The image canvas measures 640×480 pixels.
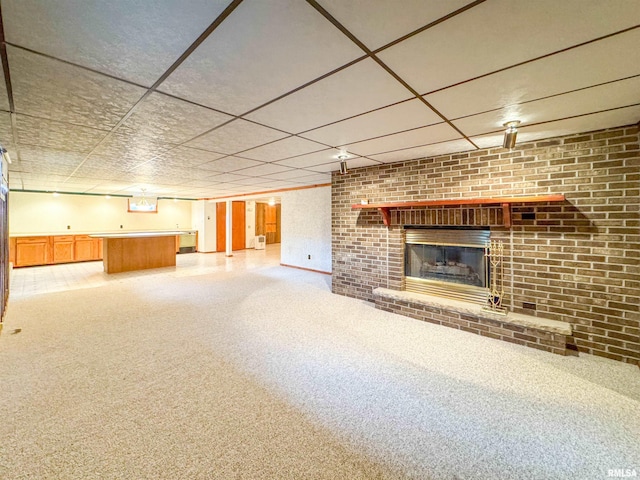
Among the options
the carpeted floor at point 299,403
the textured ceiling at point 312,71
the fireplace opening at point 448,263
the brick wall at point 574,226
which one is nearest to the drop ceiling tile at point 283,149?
the textured ceiling at point 312,71

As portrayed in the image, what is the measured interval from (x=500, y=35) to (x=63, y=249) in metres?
11.1

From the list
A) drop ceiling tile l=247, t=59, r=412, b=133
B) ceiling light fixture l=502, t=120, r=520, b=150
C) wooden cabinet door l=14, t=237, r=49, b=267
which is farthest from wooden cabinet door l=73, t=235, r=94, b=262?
ceiling light fixture l=502, t=120, r=520, b=150

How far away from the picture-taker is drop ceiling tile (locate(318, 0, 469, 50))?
1112 mm

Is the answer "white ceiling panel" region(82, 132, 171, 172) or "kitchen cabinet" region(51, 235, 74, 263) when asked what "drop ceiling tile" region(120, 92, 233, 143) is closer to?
"white ceiling panel" region(82, 132, 171, 172)

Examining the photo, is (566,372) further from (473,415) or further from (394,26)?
(394,26)

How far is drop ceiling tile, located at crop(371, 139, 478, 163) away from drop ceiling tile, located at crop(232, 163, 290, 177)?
5.22 feet

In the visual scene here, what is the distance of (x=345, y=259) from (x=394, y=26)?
3.86 m

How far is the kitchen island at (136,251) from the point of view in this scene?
Answer: 705cm

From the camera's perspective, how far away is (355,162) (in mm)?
4215

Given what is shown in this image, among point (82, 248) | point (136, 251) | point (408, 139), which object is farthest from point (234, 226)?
point (408, 139)

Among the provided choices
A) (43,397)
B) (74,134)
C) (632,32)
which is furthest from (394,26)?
(43,397)

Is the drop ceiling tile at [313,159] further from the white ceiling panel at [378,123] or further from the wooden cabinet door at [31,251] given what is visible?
the wooden cabinet door at [31,251]

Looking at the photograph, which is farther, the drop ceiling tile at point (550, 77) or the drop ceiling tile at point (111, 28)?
the drop ceiling tile at point (550, 77)

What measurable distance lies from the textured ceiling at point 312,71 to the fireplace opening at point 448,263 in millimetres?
1252
